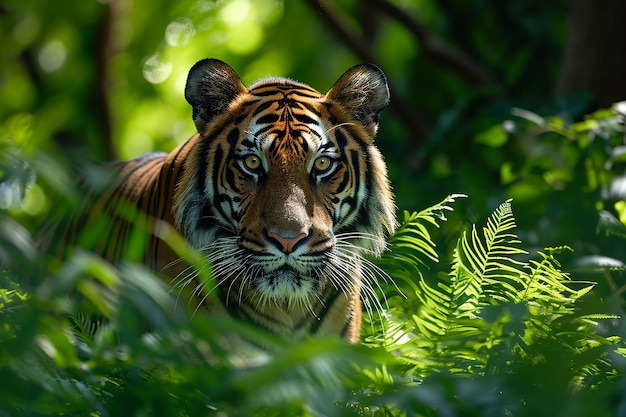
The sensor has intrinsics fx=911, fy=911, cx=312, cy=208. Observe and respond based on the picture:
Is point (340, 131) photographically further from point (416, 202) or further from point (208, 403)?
point (416, 202)

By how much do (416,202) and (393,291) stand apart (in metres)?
2.41

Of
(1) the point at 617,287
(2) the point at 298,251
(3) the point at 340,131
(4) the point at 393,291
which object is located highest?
(3) the point at 340,131

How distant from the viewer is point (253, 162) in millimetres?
Result: 2809

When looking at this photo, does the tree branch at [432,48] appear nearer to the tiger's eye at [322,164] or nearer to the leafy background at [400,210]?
the leafy background at [400,210]

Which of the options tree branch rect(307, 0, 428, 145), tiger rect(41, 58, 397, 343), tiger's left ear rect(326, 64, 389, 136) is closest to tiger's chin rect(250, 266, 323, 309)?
tiger rect(41, 58, 397, 343)

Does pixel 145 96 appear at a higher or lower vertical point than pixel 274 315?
higher

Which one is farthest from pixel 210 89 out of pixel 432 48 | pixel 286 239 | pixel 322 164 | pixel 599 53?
pixel 432 48

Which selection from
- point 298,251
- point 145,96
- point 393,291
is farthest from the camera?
point 145,96

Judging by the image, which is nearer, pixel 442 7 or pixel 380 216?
pixel 380 216

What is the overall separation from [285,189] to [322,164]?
20cm

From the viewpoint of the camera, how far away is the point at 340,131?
114 inches

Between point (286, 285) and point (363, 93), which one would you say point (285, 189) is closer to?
point (286, 285)

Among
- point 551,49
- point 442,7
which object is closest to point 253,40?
point 442,7

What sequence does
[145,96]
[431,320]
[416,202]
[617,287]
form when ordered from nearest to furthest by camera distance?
[431,320] < [617,287] < [416,202] < [145,96]
